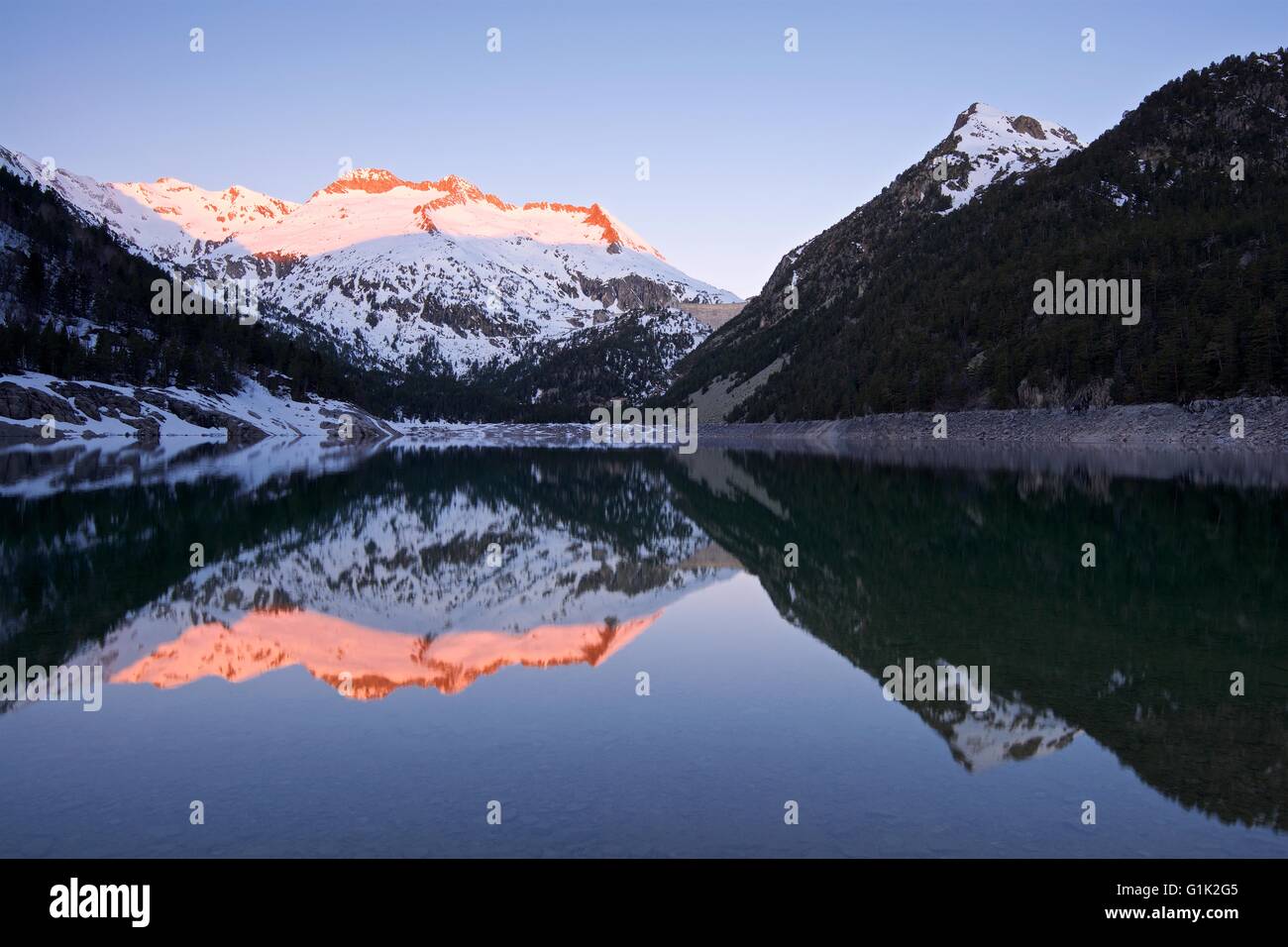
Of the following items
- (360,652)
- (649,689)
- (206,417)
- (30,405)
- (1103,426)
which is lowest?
(649,689)

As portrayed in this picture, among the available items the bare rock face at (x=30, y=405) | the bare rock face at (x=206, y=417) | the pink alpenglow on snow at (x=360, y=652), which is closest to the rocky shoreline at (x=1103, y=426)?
the pink alpenglow on snow at (x=360, y=652)

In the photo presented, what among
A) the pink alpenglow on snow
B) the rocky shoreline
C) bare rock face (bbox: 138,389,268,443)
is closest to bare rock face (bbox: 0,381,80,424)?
bare rock face (bbox: 138,389,268,443)

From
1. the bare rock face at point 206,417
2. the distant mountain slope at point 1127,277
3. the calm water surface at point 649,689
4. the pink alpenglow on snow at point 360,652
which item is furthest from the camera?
the bare rock face at point 206,417

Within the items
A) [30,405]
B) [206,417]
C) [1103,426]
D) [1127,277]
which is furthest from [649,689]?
[206,417]

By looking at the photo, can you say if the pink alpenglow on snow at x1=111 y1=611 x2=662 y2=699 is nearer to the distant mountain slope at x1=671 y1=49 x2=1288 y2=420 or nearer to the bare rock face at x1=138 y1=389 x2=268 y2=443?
the distant mountain slope at x1=671 y1=49 x2=1288 y2=420

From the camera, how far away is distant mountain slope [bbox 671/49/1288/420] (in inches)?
4144

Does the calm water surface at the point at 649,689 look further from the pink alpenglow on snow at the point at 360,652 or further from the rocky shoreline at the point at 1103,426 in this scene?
the rocky shoreline at the point at 1103,426

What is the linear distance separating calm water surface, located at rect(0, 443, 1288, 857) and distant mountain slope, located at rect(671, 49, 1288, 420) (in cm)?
8177

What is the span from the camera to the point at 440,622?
68.8 feet

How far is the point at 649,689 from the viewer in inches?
595

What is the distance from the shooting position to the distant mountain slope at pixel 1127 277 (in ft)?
345

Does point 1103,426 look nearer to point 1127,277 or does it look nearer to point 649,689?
point 1127,277

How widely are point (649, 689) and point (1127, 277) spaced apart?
13966 cm

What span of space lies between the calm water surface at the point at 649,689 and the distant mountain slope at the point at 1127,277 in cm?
8177
